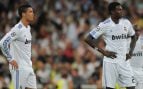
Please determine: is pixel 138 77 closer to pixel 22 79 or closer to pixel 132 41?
pixel 132 41

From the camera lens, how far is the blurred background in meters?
21.0

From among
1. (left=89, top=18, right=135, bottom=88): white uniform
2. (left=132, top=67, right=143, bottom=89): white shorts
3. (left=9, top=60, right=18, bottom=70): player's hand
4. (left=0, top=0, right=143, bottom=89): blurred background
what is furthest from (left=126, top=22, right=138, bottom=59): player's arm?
(left=0, top=0, right=143, bottom=89): blurred background

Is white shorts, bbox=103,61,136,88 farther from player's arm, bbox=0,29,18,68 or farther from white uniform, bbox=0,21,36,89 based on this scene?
player's arm, bbox=0,29,18,68

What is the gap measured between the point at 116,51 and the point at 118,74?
504 millimetres

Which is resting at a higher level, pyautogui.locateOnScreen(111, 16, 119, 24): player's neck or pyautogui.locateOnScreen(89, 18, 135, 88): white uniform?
pyautogui.locateOnScreen(111, 16, 119, 24): player's neck

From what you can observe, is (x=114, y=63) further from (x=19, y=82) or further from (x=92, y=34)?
(x=19, y=82)

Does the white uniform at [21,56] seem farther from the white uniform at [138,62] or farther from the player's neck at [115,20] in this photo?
the white uniform at [138,62]

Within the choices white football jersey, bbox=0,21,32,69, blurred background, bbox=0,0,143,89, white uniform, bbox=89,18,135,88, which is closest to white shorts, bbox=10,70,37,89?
white football jersey, bbox=0,21,32,69

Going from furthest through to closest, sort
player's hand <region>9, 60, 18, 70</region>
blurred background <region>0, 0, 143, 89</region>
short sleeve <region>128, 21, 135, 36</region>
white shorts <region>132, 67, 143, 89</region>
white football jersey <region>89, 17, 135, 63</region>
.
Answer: blurred background <region>0, 0, 143, 89</region>, white shorts <region>132, 67, 143, 89</region>, short sleeve <region>128, 21, 135, 36</region>, white football jersey <region>89, 17, 135, 63</region>, player's hand <region>9, 60, 18, 70</region>

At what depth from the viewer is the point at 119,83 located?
15602 mm

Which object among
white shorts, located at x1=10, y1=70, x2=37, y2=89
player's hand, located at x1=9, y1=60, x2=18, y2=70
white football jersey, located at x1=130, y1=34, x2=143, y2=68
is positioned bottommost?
white shorts, located at x1=10, y1=70, x2=37, y2=89

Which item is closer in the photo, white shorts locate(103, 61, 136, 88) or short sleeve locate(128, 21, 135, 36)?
white shorts locate(103, 61, 136, 88)

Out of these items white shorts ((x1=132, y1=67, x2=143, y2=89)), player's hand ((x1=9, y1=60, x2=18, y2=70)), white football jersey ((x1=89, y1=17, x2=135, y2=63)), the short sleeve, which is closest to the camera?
player's hand ((x1=9, y1=60, x2=18, y2=70))

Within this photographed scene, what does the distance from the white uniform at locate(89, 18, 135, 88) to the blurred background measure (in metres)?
4.81
